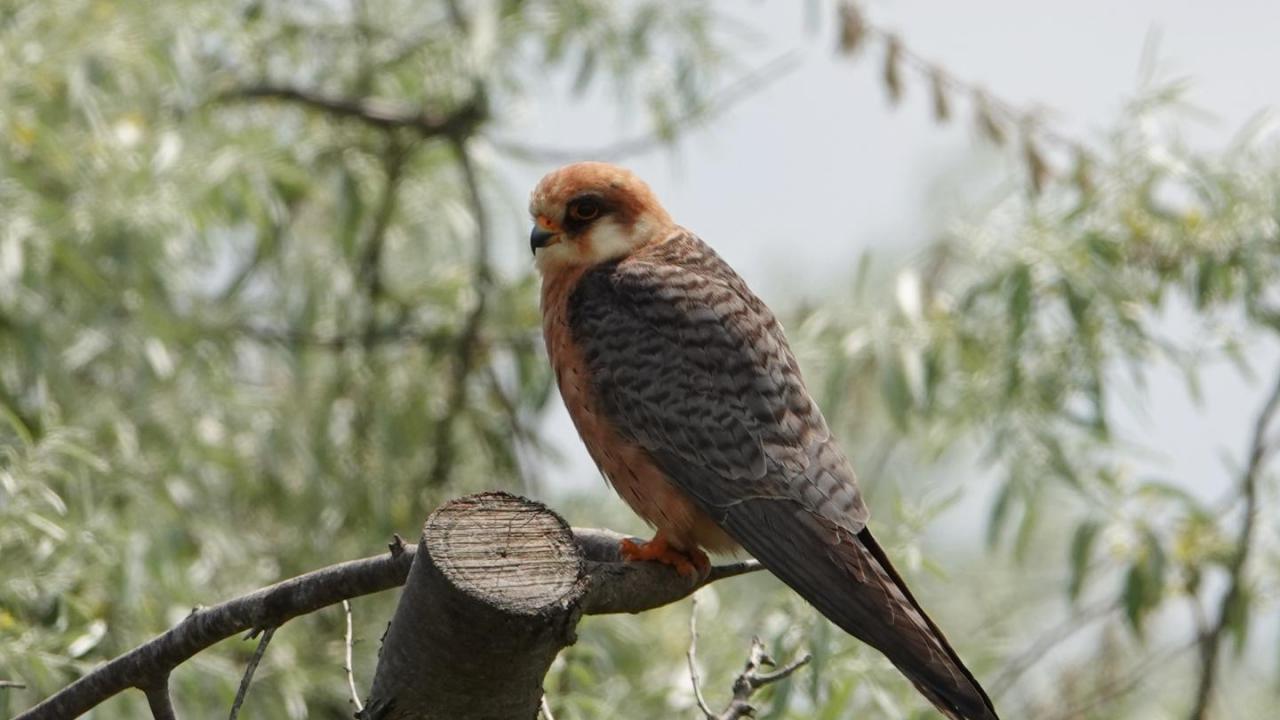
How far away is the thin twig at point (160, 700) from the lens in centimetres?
239

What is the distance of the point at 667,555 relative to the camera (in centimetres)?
309

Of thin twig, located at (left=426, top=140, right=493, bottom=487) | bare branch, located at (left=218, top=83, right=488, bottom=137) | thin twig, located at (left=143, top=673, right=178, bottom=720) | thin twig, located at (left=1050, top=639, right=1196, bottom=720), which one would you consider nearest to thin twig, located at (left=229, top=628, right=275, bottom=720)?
thin twig, located at (left=143, top=673, right=178, bottom=720)

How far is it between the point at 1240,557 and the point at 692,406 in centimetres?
240

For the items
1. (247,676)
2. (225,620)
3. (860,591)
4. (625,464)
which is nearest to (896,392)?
(625,464)

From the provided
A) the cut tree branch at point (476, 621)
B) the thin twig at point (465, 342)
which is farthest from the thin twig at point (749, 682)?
the thin twig at point (465, 342)

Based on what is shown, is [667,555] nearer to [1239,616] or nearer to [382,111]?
[1239,616]

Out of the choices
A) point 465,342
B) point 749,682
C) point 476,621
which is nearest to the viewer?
point 476,621

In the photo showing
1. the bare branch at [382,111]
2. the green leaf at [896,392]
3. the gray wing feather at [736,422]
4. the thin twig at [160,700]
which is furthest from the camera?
the bare branch at [382,111]

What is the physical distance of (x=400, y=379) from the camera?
6082 mm

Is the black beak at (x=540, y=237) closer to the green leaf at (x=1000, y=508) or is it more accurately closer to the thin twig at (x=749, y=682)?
the thin twig at (x=749, y=682)

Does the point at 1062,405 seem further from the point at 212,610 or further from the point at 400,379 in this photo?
the point at 212,610

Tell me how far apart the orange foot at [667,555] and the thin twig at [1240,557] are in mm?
2414

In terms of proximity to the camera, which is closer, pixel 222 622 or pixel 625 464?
pixel 222 622

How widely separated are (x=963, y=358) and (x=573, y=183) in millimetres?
1778
